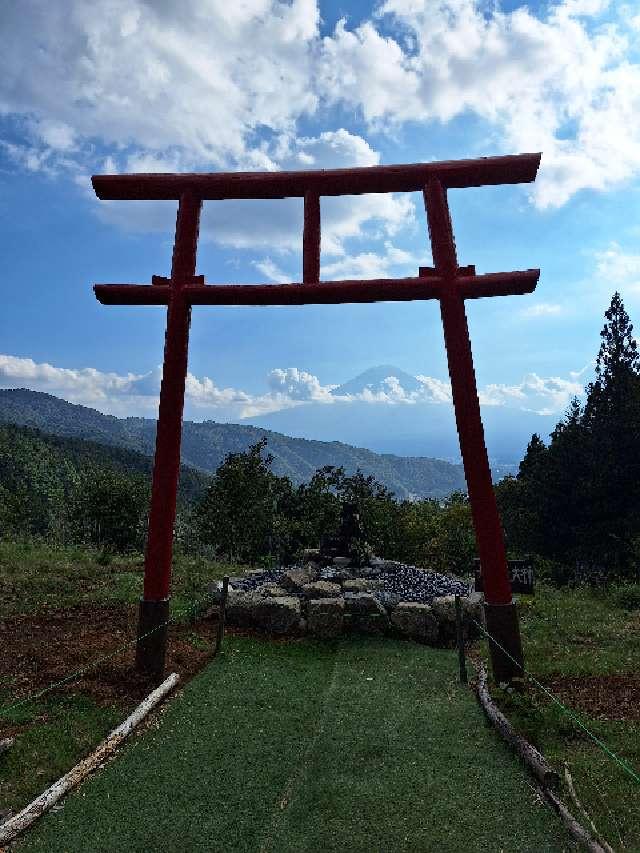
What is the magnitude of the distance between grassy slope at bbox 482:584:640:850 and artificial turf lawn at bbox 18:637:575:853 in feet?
1.17

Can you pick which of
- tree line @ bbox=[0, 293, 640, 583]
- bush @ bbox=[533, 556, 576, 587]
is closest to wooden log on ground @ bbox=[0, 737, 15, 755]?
tree line @ bbox=[0, 293, 640, 583]

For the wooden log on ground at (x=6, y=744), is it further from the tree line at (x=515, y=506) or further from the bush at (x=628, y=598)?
the tree line at (x=515, y=506)

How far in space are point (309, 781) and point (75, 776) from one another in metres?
1.82

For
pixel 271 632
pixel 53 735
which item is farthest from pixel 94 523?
pixel 53 735

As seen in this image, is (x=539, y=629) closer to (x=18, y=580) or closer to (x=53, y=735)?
(x=53, y=735)

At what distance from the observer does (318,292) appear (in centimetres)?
713

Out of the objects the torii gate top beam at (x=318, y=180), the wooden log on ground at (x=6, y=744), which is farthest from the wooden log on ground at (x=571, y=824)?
the torii gate top beam at (x=318, y=180)

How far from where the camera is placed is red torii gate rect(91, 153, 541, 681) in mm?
6723

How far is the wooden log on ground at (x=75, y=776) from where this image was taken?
12.5 feet

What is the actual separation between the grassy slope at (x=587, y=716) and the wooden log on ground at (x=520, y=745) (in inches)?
5.2

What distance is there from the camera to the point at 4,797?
169 inches

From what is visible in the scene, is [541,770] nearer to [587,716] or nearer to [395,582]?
[587,716]

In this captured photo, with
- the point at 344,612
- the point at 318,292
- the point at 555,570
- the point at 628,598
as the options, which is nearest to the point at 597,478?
the point at 555,570

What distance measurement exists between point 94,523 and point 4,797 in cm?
3984
